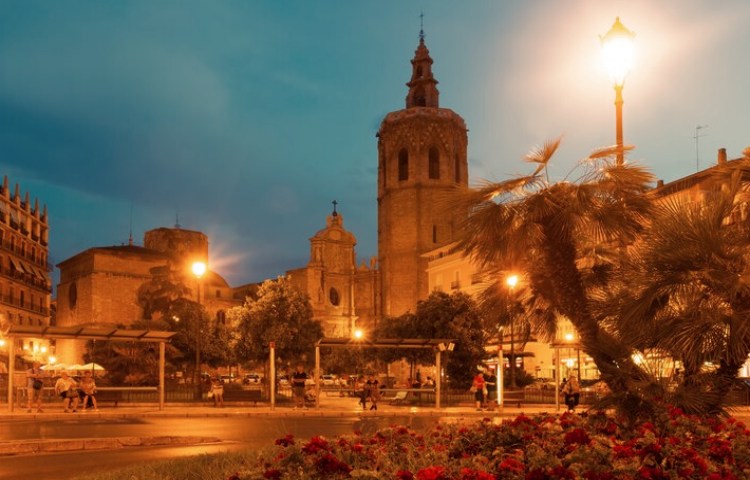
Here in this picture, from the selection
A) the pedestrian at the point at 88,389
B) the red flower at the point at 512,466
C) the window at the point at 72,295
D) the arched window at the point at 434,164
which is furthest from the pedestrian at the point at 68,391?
the arched window at the point at 434,164

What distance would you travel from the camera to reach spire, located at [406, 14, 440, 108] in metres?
71.6

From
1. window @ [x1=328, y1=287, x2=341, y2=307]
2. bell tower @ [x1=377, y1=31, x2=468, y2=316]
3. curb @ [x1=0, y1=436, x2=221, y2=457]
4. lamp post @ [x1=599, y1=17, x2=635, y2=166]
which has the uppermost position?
bell tower @ [x1=377, y1=31, x2=468, y2=316]

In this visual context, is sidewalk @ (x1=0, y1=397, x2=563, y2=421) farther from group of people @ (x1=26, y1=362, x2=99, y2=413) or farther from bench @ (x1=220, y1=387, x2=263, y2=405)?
bench @ (x1=220, y1=387, x2=263, y2=405)

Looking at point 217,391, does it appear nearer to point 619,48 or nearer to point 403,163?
Result: point 619,48

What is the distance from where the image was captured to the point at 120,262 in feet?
220

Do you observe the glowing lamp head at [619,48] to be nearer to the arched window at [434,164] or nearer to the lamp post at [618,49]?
the lamp post at [618,49]

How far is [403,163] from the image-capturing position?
68375 millimetres

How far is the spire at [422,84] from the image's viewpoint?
71.6 metres

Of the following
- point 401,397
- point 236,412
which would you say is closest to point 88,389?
point 236,412

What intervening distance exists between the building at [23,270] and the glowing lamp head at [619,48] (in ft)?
163

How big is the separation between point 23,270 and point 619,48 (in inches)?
2233

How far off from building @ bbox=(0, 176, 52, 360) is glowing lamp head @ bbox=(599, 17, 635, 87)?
163 ft

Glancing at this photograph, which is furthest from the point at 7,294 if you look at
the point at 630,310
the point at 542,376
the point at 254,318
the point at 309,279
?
the point at 630,310

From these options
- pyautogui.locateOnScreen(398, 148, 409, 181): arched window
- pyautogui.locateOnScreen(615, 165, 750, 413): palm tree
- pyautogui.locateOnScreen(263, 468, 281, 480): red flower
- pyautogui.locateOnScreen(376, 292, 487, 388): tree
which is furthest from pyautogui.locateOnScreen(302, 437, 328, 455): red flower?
pyautogui.locateOnScreen(398, 148, 409, 181): arched window
